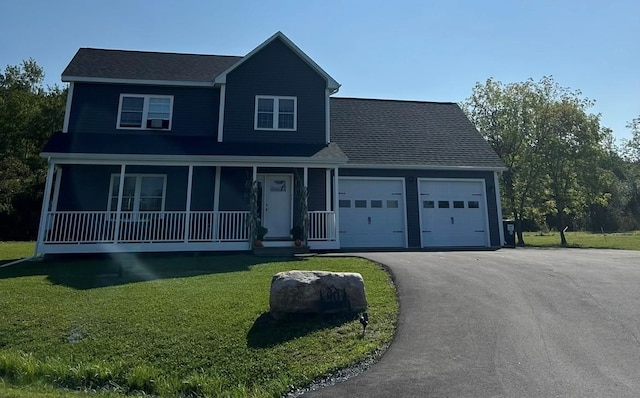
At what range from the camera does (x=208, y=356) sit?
492cm

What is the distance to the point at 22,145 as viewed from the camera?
96.2ft

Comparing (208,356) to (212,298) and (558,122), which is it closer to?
(212,298)

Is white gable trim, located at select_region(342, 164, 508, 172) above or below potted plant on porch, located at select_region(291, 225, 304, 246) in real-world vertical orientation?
above

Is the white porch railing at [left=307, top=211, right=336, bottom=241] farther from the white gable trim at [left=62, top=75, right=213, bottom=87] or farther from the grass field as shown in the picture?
the grass field

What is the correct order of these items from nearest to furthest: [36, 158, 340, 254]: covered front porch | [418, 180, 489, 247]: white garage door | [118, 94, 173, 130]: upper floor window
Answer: [36, 158, 340, 254]: covered front porch < [118, 94, 173, 130]: upper floor window < [418, 180, 489, 247]: white garage door

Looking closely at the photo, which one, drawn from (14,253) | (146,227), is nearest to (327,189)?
(146,227)

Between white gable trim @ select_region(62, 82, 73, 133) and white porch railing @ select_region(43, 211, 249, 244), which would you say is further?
white gable trim @ select_region(62, 82, 73, 133)

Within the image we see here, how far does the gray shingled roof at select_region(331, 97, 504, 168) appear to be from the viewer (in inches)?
642

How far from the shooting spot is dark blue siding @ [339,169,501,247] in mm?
15664

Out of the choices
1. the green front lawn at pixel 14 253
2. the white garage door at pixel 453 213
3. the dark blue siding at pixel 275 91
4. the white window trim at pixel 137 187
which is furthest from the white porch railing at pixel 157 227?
the white garage door at pixel 453 213

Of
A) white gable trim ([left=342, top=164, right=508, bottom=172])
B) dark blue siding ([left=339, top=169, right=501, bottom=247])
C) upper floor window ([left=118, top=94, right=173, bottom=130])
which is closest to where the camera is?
upper floor window ([left=118, top=94, right=173, bottom=130])

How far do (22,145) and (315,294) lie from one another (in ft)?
107

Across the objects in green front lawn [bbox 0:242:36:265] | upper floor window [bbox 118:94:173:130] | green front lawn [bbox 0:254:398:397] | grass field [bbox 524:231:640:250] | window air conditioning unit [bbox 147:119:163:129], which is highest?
upper floor window [bbox 118:94:173:130]

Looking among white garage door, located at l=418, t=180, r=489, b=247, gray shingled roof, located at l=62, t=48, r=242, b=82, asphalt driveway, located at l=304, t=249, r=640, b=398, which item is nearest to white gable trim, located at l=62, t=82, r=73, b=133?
gray shingled roof, located at l=62, t=48, r=242, b=82
